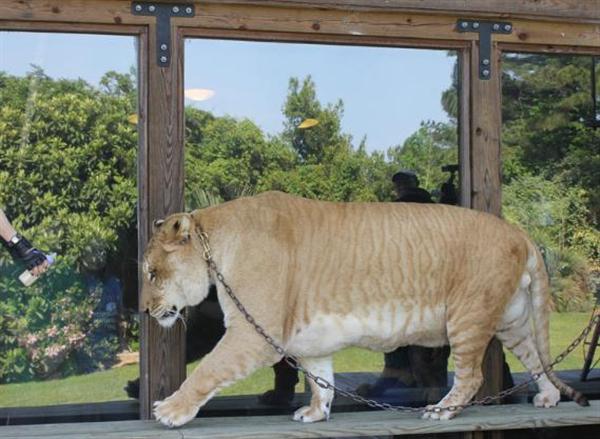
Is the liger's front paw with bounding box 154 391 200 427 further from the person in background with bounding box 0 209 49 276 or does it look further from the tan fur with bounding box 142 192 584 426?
the person in background with bounding box 0 209 49 276

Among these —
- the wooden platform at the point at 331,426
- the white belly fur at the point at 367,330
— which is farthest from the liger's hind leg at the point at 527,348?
the white belly fur at the point at 367,330

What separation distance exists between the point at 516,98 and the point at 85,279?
111 inches

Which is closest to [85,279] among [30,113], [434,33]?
[30,113]

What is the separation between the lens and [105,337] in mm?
5680

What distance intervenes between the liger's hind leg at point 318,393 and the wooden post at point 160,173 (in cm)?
62

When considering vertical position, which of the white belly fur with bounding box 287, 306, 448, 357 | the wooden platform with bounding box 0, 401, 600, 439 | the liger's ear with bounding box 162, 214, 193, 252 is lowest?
the wooden platform with bounding box 0, 401, 600, 439

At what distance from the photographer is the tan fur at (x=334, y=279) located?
462cm

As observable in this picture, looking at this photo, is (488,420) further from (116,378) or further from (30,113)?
(30,113)

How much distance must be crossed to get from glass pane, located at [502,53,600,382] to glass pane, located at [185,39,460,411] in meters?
0.53

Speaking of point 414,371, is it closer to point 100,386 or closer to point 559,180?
point 559,180

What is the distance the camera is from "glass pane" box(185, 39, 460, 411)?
5707 millimetres

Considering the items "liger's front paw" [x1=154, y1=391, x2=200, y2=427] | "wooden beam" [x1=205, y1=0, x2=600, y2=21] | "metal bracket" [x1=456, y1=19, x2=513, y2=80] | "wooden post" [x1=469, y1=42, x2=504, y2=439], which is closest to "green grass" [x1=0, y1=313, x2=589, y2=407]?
"wooden post" [x1=469, y1=42, x2=504, y2=439]

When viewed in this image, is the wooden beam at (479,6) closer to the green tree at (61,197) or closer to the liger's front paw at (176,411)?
the green tree at (61,197)

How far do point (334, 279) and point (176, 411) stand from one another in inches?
37.3
